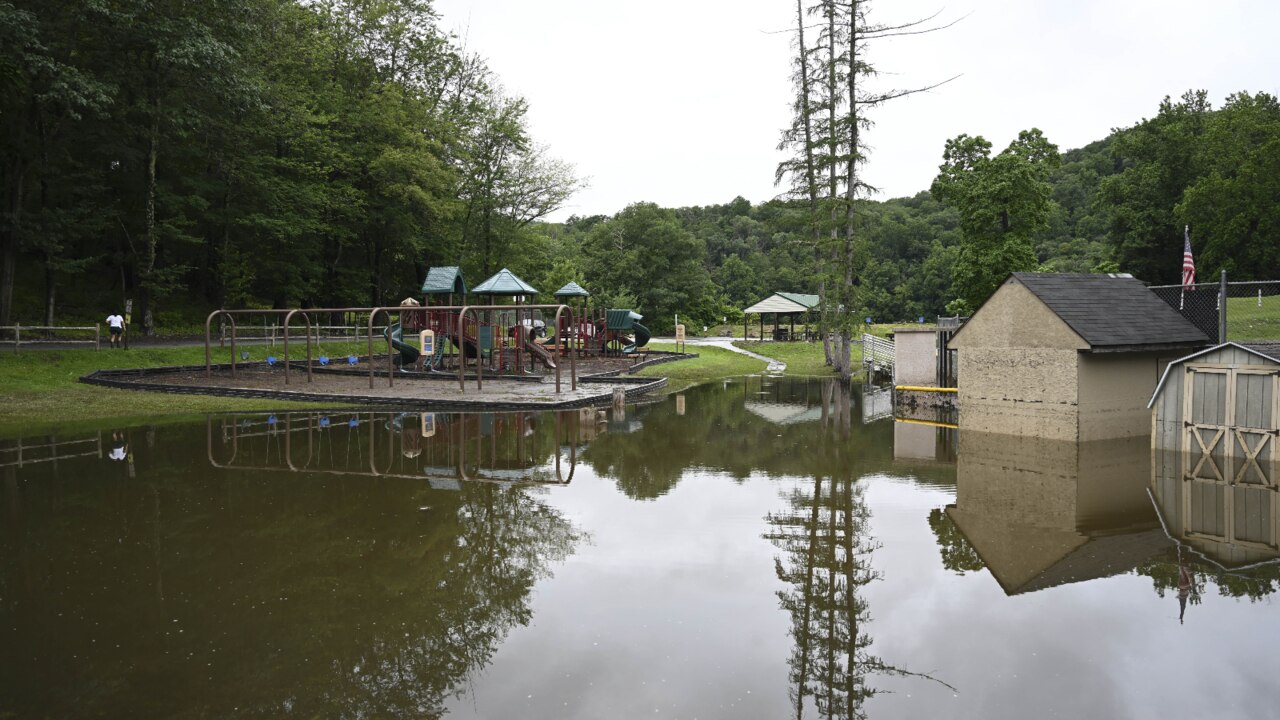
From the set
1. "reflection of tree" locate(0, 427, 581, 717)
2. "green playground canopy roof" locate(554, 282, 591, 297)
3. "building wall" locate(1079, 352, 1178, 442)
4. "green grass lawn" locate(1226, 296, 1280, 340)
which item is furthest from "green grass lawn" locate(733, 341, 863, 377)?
"reflection of tree" locate(0, 427, 581, 717)

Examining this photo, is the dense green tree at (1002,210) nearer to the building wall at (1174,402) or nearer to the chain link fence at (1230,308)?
the chain link fence at (1230,308)

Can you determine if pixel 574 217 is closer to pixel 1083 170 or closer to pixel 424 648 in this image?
pixel 1083 170

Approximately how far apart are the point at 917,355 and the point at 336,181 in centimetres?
3117

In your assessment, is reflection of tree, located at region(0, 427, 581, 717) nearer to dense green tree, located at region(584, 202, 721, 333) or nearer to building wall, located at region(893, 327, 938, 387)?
building wall, located at region(893, 327, 938, 387)

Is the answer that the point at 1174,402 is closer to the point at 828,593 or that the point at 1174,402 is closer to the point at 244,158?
the point at 828,593

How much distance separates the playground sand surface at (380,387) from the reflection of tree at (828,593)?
11765 mm

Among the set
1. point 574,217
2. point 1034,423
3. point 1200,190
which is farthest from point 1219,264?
point 574,217

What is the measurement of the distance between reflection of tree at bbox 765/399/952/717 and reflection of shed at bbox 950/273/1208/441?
638 centimetres

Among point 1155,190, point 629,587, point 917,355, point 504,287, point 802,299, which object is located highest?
point 1155,190

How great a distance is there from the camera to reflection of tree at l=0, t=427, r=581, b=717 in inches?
225

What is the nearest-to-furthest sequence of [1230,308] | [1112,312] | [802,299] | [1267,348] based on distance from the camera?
[1267,348], [1112,312], [1230,308], [802,299]

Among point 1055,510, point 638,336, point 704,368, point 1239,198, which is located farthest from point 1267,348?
point 1239,198

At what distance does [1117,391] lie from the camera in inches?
643

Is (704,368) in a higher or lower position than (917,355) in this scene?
lower
